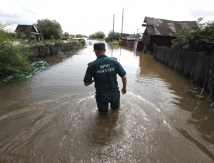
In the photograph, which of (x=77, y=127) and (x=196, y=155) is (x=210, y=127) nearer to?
(x=196, y=155)

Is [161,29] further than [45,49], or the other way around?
[161,29]

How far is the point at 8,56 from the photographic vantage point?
6508 millimetres

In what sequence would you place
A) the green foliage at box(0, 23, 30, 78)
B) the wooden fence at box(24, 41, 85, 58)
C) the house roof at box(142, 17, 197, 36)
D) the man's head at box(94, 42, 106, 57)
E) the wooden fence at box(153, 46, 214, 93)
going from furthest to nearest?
the house roof at box(142, 17, 197, 36) < the wooden fence at box(24, 41, 85, 58) < the green foliage at box(0, 23, 30, 78) < the wooden fence at box(153, 46, 214, 93) < the man's head at box(94, 42, 106, 57)

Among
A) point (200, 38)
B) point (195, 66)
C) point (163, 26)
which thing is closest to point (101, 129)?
point (195, 66)

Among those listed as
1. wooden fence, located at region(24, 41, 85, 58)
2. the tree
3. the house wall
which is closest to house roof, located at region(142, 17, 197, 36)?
the house wall

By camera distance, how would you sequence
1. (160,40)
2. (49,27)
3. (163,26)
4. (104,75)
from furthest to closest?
(49,27)
(160,40)
(163,26)
(104,75)

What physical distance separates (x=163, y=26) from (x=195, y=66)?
56.9ft

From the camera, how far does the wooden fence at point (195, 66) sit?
561 cm

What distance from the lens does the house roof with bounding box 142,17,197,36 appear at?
21.3m

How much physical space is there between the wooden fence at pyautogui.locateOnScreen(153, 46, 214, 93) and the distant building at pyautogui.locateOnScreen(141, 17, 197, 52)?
12059mm

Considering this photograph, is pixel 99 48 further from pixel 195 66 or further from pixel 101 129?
pixel 195 66

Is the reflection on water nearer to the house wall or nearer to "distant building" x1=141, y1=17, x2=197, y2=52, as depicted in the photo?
"distant building" x1=141, y1=17, x2=197, y2=52

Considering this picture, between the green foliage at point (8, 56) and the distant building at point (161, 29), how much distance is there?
18357 millimetres

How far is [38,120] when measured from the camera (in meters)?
3.37
